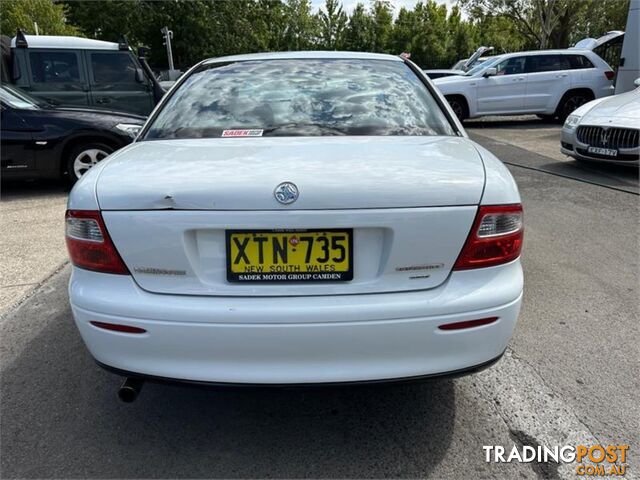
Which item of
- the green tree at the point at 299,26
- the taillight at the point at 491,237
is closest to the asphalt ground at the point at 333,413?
the taillight at the point at 491,237

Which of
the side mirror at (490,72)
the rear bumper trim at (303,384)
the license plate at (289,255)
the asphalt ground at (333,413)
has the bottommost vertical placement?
the asphalt ground at (333,413)

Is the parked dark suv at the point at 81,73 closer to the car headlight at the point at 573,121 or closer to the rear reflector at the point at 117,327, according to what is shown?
the car headlight at the point at 573,121

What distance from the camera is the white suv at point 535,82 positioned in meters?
13.7

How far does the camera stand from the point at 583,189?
679 centimetres

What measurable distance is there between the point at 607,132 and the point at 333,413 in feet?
21.7

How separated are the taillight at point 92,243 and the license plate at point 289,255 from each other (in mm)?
430

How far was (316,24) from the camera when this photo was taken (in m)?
51.2

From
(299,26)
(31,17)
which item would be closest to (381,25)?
(299,26)

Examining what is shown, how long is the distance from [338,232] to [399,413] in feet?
3.43

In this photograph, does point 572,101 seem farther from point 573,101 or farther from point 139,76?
point 139,76

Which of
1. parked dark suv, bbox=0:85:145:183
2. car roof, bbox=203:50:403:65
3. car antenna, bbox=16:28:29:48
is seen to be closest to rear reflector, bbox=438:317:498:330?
car roof, bbox=203:50:403:65

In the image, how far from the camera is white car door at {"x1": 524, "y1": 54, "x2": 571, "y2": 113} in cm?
1366

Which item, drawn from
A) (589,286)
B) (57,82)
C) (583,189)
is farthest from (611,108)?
(57,82)

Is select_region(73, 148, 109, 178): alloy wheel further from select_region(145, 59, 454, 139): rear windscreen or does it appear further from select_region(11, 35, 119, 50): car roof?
select_region(145, 59, 454, 139): rear windscreen
